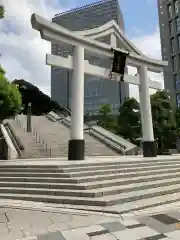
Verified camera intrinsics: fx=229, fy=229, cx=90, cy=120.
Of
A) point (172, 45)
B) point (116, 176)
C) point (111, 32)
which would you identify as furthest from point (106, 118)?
point (116, 176)

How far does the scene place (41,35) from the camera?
11.2 m

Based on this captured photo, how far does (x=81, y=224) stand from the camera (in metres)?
4.42

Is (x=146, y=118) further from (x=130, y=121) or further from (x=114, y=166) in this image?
(x=130, y=121)

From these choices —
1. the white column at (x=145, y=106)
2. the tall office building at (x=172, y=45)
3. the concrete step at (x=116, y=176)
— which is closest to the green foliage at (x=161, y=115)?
the white column at (x=145, y=106)

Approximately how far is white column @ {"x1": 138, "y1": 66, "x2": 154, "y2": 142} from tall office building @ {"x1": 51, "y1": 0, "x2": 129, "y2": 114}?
50677mm

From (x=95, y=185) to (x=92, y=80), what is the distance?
6539 centimetres

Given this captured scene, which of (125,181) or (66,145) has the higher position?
(66,145)

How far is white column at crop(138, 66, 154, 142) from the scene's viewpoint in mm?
14219

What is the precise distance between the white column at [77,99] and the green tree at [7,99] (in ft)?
15.3

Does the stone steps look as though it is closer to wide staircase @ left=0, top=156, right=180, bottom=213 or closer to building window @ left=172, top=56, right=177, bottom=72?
wide staircase @ left=0, top=156, right=180, bottom=213

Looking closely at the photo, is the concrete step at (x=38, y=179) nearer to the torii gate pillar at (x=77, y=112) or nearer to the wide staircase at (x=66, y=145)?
the torii gate pillar at (x=77, y=112)

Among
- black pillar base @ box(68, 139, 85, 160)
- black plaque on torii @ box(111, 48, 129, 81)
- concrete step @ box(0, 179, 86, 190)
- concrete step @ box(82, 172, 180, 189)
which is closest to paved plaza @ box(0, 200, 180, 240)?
concrete step @ box(0, 179, 86, 190)

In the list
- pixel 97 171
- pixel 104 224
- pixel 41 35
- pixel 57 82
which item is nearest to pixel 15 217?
pixel 104 224

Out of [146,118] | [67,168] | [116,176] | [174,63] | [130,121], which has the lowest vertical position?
[116,176]
